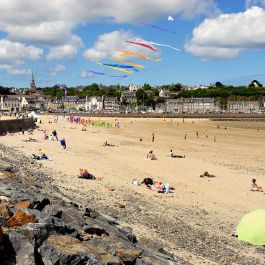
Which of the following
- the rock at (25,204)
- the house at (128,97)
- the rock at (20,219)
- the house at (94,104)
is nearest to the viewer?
the rock at (20,219)

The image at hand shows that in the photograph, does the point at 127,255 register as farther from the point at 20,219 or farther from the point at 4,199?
the point at 4,199

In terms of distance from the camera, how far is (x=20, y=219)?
6734 mm

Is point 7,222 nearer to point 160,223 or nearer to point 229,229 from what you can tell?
point 160,223

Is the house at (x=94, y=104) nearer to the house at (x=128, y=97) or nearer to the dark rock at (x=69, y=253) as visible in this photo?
the house at (x=128, y=97)

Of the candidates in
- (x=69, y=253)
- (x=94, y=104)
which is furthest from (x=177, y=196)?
(x=94, y=104)

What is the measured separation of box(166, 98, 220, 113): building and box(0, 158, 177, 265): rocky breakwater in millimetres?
166541

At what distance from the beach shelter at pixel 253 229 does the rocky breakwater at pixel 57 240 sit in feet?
9.86

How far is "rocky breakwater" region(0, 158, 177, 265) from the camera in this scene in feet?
18.3

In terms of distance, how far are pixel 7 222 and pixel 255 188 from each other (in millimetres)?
12280

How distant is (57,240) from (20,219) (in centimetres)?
104

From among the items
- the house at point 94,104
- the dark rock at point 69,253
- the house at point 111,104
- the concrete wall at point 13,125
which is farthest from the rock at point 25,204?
the house at point 111,104

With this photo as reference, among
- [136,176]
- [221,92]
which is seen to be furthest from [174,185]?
[221,92]

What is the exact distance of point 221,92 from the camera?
191875mm

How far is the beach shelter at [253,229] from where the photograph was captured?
33.2 ft
